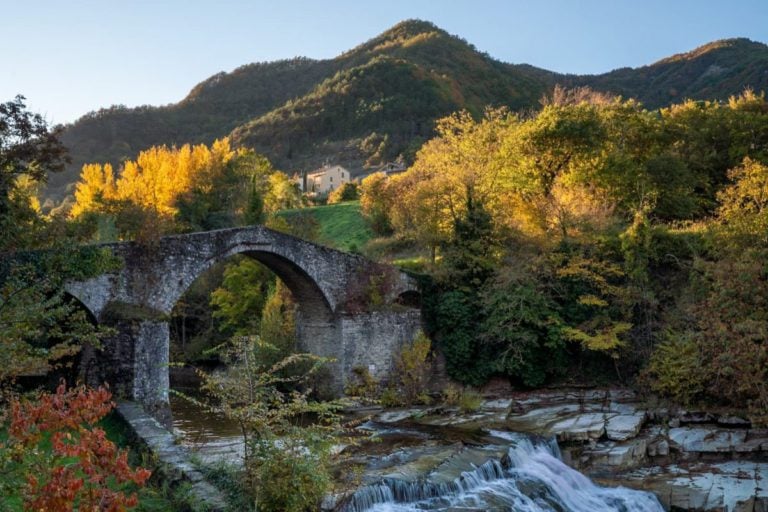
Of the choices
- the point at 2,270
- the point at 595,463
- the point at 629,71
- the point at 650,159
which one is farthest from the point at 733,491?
the point at 629,71

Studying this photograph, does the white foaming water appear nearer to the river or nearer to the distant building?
the river

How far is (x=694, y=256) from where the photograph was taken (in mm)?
18547

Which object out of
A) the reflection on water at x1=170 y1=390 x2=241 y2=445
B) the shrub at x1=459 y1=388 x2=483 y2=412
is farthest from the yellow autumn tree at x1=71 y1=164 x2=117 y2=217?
the shrub at x1=459 y1=388 x2=483 y2=412

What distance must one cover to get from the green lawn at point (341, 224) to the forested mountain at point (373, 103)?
21.5 meters

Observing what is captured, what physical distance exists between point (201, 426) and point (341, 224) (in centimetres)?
2306

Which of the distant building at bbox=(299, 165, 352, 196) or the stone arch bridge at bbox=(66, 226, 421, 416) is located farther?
the distant building at bbox=(299, 165, 352, 196)

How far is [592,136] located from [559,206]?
3647 mm

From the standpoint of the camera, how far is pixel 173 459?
27.4 ft

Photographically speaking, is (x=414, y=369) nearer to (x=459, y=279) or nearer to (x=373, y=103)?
(x=459, y=279)

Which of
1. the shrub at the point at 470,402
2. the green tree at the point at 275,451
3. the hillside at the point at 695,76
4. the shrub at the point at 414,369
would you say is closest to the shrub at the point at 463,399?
the shrub at the point at 470,402

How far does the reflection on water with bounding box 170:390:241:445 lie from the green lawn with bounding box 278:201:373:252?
13.4 metres

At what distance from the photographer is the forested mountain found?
2672 inches

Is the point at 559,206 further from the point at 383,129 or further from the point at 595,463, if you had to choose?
→ the point at 383,129

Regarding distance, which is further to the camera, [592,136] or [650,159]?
[650,159]
